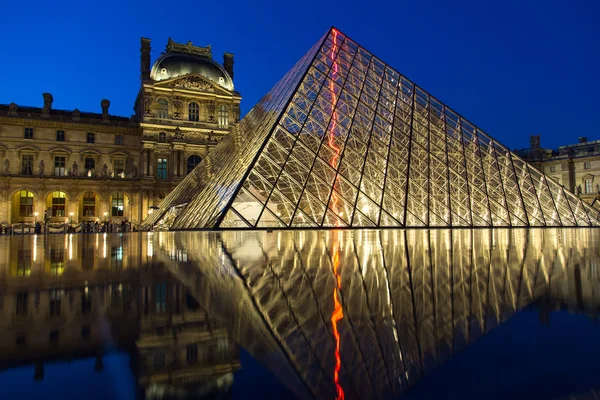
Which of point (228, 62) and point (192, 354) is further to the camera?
point (228, 62)

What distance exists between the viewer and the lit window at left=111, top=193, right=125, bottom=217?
3886 cm

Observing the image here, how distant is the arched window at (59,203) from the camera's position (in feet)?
122

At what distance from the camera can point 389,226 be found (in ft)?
51.6

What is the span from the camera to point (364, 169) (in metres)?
15.8

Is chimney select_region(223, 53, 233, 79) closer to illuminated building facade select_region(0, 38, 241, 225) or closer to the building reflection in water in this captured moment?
illuminated building facade select_region(0, 38, 241, 225)

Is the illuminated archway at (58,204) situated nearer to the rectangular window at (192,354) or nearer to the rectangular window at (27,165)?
the rectangular window at (27,165)

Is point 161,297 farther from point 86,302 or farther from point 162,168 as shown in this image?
point 162,168

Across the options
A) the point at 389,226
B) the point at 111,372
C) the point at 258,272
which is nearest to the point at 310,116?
the point at 389,226

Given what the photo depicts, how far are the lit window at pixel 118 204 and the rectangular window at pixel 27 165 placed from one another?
7.05 metres

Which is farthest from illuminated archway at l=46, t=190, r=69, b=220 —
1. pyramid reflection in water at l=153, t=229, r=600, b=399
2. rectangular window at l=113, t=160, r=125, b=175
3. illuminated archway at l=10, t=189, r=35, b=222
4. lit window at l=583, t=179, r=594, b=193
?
lit window at l=583, t=179, r=594, b=193

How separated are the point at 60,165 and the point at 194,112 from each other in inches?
506

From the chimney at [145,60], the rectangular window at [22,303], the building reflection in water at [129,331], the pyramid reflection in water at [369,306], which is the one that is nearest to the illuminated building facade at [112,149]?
the chimney at [145,60]

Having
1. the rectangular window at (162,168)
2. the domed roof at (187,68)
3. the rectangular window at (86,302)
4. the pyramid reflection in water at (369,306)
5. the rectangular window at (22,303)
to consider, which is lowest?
the pyramid reflection in water at (369,306)

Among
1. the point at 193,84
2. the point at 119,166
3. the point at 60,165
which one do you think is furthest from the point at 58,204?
the point at 193,84
